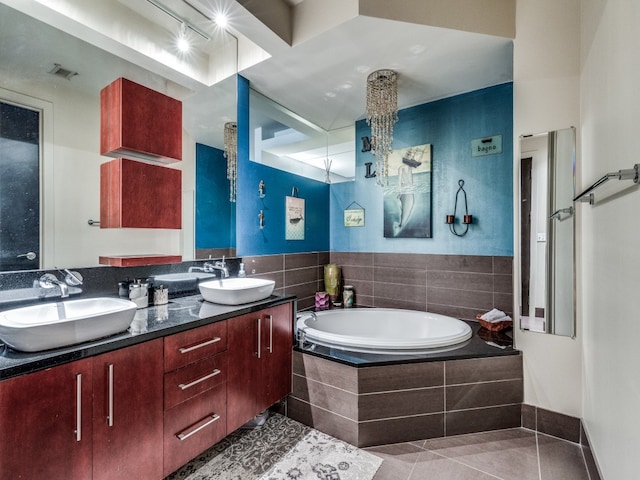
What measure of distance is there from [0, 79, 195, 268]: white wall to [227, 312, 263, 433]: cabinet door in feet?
2.76

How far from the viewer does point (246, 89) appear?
2604 millimetres

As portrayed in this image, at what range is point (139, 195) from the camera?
1893 mm

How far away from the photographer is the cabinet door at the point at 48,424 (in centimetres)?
100

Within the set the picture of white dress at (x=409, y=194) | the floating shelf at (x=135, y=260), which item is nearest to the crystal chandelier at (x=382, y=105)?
the picture of white dress at (x=409, y=194)

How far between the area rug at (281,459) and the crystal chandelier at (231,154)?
1736 millimetres

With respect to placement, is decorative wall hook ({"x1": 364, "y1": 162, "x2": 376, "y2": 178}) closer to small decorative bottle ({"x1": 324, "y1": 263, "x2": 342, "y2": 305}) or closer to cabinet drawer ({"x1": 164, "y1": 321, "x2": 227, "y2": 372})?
small decorative bottle ({"x1": 324, "y1": 263, "x2": 342, "y2": 305})

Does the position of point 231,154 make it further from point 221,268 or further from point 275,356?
point 275,356

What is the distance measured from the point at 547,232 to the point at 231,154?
2362 mm

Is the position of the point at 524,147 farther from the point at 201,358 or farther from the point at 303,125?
the point at 201,358

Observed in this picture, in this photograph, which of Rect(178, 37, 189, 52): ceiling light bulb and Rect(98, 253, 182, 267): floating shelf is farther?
Rect(178, 37, 189, 52): ceiling light bulb

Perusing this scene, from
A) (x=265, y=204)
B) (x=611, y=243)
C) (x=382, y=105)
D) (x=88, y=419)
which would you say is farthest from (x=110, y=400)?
(x=382, y=105)

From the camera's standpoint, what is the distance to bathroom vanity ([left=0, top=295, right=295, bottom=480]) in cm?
105

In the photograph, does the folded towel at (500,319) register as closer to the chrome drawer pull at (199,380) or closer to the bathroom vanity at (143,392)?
the bathroom vanity at (143,392)

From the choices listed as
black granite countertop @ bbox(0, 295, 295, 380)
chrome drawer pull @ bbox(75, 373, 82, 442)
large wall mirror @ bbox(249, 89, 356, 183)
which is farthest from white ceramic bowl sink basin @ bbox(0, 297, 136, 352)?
large wall mirror @ bbox(249, 89, 356, 183)
